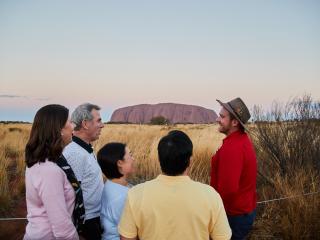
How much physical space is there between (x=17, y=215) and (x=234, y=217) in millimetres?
4200

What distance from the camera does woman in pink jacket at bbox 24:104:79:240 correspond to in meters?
2.16

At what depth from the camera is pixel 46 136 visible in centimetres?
231

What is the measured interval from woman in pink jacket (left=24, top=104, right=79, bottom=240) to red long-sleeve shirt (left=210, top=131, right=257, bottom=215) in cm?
110

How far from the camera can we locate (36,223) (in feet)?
7.48

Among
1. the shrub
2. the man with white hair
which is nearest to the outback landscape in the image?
the shrub

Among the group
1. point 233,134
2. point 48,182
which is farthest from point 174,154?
point 233,134

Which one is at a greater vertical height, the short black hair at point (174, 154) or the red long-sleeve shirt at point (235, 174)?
the short black hair at point (174, 154)

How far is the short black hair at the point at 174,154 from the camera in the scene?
6.61 feet

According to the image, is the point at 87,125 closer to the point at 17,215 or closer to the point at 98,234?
the point at 98,234

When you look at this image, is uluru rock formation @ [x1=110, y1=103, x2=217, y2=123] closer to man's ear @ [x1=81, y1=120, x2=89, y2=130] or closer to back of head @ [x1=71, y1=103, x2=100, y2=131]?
back of head @ [x1=71, y1=103, x2=100, y2=131]

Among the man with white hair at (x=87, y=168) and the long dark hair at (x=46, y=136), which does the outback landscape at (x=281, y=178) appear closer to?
the man with white hair at (x=87, y=168)

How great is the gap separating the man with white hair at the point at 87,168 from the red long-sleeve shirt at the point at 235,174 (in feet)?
3.12

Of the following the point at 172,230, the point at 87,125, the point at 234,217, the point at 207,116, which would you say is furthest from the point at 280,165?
the point at 207,116

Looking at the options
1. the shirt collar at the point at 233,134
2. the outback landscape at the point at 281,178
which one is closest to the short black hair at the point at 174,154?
the shirt collar at the point at 233,134
